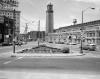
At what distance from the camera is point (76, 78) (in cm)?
941

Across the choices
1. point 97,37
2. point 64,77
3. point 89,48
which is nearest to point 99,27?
point 97,37

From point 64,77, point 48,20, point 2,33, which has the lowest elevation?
point 64,77

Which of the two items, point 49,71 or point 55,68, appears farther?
point 55,68

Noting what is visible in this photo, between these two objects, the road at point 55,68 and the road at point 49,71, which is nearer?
the road at point 49,71

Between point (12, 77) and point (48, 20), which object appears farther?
point (48, 20)

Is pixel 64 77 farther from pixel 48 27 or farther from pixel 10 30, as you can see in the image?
pixel 48 27

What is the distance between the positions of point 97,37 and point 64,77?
7318 centimetres

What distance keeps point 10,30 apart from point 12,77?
8786 centimetres

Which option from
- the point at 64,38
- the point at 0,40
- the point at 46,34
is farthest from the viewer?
the point at 46,34

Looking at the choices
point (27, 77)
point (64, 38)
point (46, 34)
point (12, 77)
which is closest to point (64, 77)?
point (27, 77)

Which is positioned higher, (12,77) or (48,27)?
(48,27)

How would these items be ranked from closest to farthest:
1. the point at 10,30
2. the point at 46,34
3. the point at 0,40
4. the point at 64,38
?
the point at 0,40, the point at 10,30, the point at 64,38, the point at 46,34

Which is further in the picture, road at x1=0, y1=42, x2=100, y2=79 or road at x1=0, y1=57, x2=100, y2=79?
road at x1=0, y1=57, x2=100, y2=79

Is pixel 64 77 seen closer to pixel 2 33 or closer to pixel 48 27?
pixel 2 33
